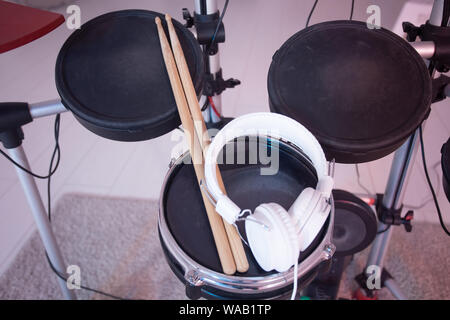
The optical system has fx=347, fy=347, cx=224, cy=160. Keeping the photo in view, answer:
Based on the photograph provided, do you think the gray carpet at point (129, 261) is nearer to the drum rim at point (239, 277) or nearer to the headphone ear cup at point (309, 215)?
the drum rim at point (239, 277)

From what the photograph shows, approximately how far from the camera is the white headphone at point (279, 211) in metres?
0.41

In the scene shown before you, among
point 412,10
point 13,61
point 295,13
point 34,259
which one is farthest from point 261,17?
point 34,259

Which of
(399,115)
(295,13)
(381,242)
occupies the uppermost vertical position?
(399,115)

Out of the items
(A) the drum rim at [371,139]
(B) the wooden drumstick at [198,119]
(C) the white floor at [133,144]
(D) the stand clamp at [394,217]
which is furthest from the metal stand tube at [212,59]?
(C) the white floor at [133,144]

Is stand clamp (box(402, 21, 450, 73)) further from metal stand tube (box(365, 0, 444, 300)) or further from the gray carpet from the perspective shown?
the gray carpet

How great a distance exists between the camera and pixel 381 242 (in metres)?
1.05

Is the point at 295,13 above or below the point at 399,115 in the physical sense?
below

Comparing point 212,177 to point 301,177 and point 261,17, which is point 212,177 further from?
point 261,17

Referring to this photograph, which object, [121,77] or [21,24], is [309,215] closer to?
[121,77]

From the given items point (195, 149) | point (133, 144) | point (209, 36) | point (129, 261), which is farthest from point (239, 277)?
point (133, 144)

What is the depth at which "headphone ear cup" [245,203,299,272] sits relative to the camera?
15.8 inches

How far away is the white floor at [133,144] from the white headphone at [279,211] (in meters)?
1.08

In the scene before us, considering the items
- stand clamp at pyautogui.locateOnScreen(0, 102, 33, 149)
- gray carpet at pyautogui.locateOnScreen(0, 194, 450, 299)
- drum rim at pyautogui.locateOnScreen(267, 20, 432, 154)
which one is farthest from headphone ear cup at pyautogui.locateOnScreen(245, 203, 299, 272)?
gray carpet at pyautogui.locateOnScreen(0, 194, 450, 299)
